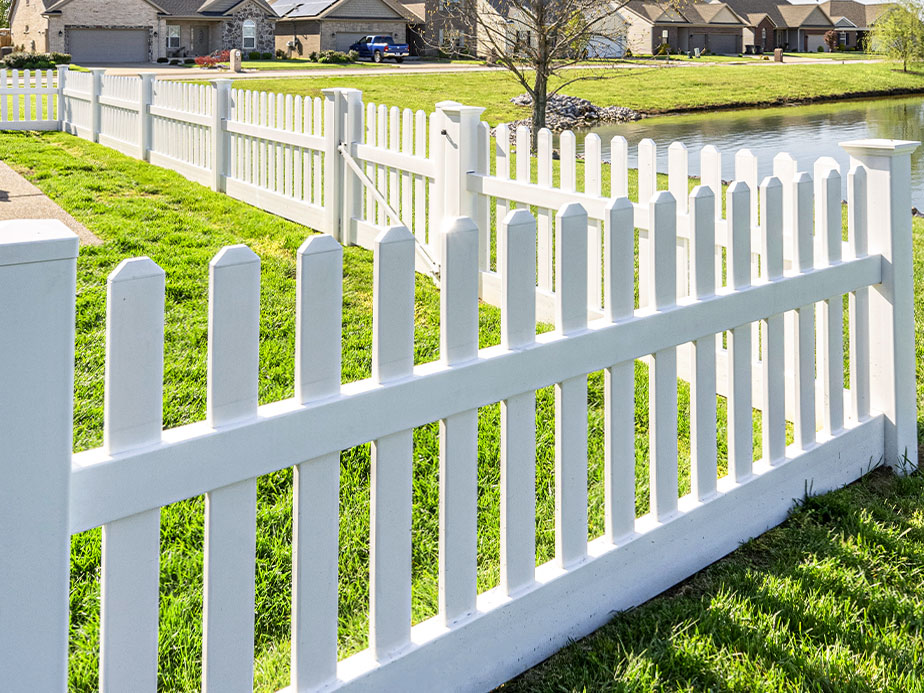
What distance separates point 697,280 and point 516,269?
2.55ft

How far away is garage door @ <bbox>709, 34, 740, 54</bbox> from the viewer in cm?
6969

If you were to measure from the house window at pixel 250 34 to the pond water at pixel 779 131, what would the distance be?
31.5 meters

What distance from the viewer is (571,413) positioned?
2.31 meters

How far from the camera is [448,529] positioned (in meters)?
2.08

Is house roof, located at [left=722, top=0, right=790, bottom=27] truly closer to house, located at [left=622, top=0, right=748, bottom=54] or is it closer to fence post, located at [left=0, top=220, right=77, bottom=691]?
house, located at [left=622, top=0, right=748, bottom=54]

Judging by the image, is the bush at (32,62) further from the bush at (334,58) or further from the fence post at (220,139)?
the fence post at (220,139)

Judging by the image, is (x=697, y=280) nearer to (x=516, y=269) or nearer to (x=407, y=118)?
(x=516, y=269)

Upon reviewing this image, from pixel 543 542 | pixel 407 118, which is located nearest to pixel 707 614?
pixel 543 542

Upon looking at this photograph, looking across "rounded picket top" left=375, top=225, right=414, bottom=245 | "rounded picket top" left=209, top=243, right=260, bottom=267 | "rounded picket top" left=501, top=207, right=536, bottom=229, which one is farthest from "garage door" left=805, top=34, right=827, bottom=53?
"rounded picket top" left=209, top=243, right=260, bottom=267

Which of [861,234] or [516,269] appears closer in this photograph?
[516,269]

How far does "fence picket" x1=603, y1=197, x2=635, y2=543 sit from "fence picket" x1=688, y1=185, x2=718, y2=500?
31 cm

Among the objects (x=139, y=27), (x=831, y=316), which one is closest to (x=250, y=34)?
(x=139, y=27)

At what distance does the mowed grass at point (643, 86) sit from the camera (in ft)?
95.9

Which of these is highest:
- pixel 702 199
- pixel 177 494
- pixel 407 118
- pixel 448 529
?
pixel 407 118
